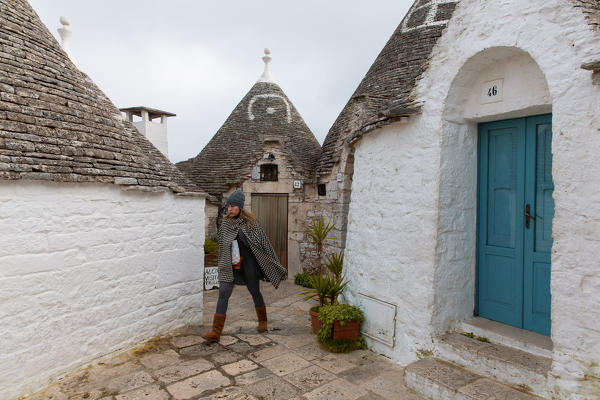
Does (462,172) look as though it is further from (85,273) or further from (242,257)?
(85,273)

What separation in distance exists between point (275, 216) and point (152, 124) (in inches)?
300

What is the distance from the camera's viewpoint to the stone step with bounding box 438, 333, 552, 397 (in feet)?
10.1

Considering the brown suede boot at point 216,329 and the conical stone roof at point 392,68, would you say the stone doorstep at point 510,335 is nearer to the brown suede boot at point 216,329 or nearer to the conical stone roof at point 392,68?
the brown suede boot at point 216,329

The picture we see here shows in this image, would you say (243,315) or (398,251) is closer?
(398,251)

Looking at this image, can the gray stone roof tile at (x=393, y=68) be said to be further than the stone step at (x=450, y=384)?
Yes

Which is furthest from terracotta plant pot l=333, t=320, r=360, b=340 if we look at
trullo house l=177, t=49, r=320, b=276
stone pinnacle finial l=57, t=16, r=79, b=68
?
stone pinnacle finial l=57, t=16, r=79, b=68

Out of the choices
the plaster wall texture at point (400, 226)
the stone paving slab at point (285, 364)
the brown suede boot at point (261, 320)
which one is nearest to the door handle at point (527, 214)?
the plaster wall texture at point (400, 226)

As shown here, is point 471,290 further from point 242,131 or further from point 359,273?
point 242,131

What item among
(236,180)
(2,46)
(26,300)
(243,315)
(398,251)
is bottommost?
(243,315)

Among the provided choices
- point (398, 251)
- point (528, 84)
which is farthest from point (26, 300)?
point (528, 84)

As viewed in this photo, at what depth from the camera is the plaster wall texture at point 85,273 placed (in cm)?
348

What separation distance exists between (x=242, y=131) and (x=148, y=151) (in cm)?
630

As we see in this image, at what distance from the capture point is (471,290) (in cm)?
405

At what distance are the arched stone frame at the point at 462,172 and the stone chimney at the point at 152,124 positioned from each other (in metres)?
13.2
